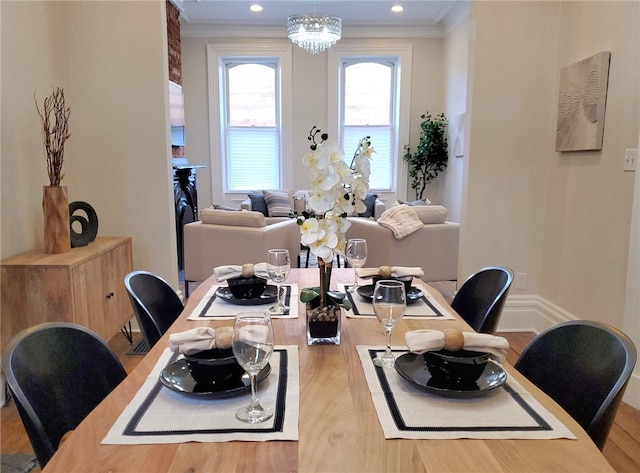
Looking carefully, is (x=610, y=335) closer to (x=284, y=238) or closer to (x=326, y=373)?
(x=326, y=373)

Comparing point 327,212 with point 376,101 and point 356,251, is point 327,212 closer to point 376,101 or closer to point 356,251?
point 356,251

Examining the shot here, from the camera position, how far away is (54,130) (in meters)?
2.53

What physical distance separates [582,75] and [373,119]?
467cm

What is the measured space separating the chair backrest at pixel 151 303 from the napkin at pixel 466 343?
0.90 m

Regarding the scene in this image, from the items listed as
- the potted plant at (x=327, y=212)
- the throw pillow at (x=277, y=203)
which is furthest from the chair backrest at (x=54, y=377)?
the throw pillow at (x=277, y=203)

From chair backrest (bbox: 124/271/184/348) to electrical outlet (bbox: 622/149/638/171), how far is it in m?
2.33

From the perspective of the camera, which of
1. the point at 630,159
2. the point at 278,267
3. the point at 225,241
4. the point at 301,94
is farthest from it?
the point at 301,94

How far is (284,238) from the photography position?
4230 millimetres

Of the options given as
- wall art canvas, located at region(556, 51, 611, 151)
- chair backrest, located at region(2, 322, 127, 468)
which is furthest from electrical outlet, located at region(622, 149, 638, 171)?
chair backrest, located at region(2, 322, 127, 468)

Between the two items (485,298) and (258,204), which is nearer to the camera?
(485,298)

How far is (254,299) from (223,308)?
11 centimetres

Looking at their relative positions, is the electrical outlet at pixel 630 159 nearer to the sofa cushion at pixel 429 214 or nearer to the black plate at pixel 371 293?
the black plate at pixel 371 293

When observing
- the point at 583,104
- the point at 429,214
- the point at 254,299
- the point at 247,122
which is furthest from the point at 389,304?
the point at 247,122

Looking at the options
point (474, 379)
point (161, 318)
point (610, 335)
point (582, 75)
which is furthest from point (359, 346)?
point (582, 75)
